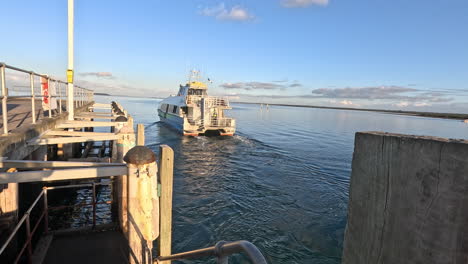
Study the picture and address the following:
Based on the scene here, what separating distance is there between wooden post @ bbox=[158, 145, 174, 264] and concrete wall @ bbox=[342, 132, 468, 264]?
3.15 metres

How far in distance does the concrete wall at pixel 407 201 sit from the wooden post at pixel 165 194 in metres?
3.15

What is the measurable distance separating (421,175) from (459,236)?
0.23m

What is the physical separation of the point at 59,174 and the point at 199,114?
2487 cm

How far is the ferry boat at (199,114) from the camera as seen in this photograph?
2611cm

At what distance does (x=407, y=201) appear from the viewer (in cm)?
101

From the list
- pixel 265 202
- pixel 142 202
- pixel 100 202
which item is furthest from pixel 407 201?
pixel 265 202

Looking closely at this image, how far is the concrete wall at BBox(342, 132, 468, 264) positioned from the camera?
0.87 m

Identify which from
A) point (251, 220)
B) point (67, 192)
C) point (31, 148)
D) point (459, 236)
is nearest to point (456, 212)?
point (459, 236)

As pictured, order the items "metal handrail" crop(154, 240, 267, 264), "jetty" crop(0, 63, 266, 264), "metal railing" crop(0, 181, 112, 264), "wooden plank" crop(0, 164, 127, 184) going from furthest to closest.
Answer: "metal railing" crop(0, 181, 112, 264), "jetty" crop(0, 63, 266, 264), "wooden plank" crop(0, 164, 127, 184), "metal handrail" crop(154, 240, 267, 264)

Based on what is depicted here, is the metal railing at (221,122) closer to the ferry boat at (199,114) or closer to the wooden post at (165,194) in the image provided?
the ferry boat at (199,114)

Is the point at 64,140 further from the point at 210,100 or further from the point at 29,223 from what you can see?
the point at 210,100

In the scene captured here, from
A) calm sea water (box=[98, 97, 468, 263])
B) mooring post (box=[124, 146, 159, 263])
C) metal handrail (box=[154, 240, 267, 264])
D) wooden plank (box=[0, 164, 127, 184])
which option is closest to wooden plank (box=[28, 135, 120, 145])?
wooden plank (box=[0, 164, 127, 184])

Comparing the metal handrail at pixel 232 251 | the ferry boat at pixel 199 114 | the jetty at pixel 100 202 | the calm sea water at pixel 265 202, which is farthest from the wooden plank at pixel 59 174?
the ferry boat at pixel 199 114

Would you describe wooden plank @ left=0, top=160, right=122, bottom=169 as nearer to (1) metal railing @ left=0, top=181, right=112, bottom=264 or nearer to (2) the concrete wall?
(1) metal railing @ left=0, top=181, right=112, bottom=264
